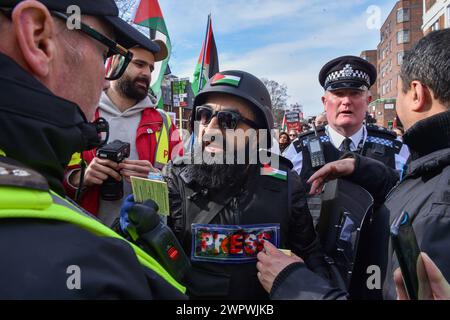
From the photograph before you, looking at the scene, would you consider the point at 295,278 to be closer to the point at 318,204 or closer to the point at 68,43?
the point at 318,204

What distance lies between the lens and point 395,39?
59375 mm

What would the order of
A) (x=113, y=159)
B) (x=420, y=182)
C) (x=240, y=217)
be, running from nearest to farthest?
(x=420, y=182) → (x=240, y=217) → (x=113, y=159)

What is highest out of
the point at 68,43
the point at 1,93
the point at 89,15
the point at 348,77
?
the point at 348,77

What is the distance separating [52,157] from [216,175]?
123 cm

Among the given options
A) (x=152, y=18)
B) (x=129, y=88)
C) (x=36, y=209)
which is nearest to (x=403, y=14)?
(x=152, y=18)

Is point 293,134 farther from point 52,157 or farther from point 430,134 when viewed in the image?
point 52,157

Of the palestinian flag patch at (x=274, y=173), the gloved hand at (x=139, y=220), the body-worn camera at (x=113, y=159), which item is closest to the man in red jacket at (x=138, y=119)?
the body-worn camera at (x=113, y=159)

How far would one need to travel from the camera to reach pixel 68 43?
1011 millimetres

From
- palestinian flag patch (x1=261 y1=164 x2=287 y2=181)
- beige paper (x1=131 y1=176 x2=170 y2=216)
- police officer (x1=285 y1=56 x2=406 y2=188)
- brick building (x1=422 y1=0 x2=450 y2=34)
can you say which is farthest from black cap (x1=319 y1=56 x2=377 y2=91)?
brick building (x1=422 y1=0 x2=450 y2=34)

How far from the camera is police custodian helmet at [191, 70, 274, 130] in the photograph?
7.21ft

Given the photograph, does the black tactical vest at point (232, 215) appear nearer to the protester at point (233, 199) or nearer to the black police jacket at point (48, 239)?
the protester at point (233, 199)

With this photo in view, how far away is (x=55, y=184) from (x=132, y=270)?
1.05 ft

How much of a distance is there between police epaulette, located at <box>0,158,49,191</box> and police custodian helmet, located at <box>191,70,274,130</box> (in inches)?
61.2

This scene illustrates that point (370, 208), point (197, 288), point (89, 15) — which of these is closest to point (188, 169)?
point (197, 288)
